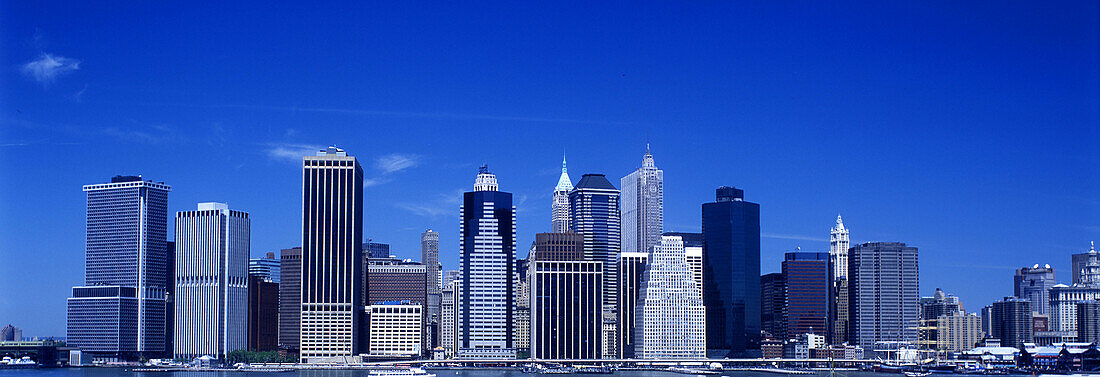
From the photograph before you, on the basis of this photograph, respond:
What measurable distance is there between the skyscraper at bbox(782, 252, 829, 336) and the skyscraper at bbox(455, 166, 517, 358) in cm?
3699

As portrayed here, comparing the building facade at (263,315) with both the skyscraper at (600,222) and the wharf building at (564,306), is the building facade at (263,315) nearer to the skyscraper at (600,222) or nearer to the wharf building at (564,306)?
the wharf building at (564,306)

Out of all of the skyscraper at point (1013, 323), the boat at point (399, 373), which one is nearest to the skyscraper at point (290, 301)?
the boat at point (399, 373)

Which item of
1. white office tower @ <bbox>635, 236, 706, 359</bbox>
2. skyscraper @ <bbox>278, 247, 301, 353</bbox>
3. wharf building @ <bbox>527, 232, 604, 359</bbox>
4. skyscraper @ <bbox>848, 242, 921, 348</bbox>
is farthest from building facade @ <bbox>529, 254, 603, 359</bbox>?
skyscraper @ <bbox>848, 242, 921, 348</bbox>

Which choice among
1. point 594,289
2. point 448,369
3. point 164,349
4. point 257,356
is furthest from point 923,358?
point 164,349

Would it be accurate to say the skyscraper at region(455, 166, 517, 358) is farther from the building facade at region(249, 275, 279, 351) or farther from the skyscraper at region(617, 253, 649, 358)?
the building facade at region(249, 275, 279, 351)

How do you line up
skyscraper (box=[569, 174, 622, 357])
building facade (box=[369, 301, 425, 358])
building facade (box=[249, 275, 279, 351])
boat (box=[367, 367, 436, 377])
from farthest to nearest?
1. skyscraper (box=[569, 174, 622, 357])
2. building facade (box=[249, 275, 279, 351])
3. building facade (box=[369, 301, 425, 358])
4. boat (box=[367, 367, 436, 377])

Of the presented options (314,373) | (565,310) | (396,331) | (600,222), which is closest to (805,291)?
(600,222)

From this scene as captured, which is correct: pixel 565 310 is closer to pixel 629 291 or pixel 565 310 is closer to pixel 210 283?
pixel 629 291

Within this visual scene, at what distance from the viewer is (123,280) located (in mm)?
176250

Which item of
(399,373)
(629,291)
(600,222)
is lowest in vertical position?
(399,373)

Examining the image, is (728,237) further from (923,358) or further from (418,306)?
(418,306)

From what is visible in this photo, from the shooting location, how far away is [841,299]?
7446 inches

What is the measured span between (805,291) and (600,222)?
30885 mm

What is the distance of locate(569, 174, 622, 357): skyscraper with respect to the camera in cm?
18525
